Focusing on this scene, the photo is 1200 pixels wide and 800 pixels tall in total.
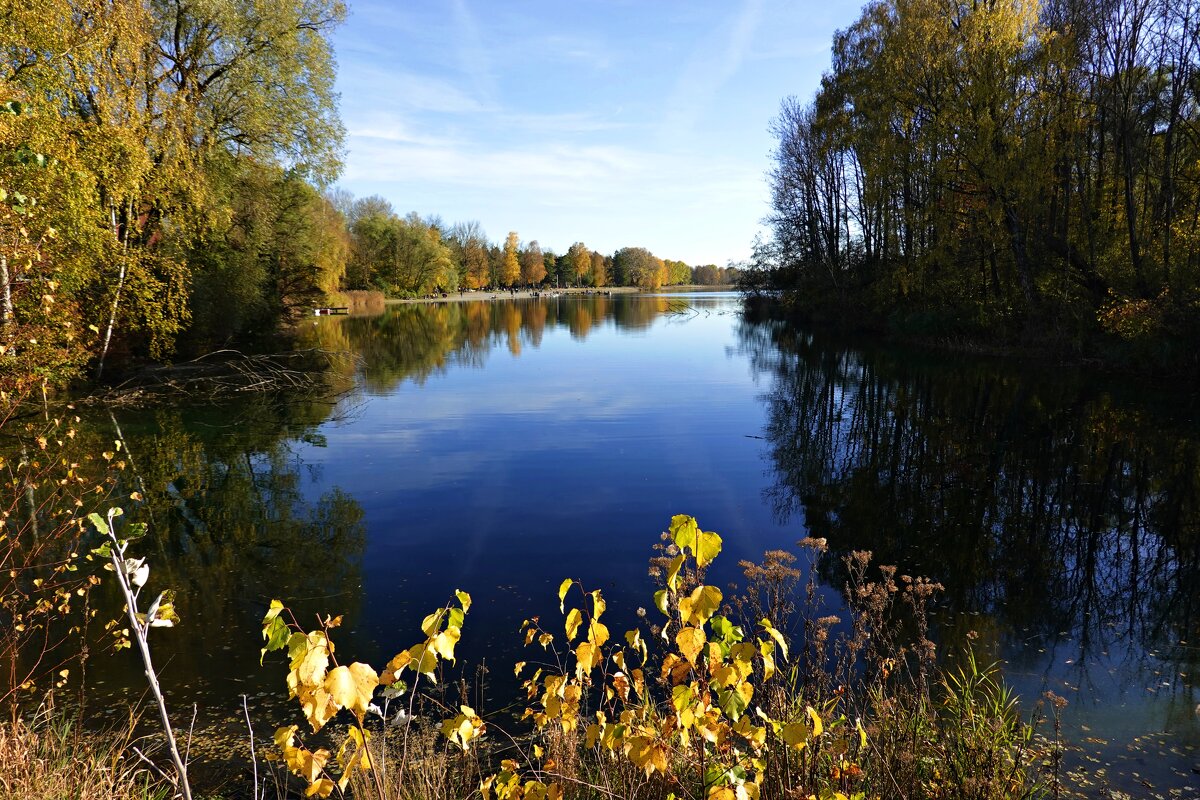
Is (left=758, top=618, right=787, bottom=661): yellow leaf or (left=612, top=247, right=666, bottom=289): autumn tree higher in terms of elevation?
(left=612, top=247, right=666, bottom=289): autumn tree

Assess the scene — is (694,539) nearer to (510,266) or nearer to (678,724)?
(678,724)

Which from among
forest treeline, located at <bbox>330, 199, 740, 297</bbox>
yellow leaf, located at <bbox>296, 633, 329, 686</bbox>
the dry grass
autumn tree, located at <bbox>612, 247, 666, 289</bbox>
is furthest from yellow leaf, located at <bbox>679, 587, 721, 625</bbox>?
autumn tree, located at <bbox>612, 247, 666, 289</bbox>

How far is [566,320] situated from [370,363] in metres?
29.7

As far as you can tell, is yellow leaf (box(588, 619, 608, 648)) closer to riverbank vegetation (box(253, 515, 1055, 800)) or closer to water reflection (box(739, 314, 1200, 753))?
riverbank vegetation (box(253, 515, 1055, 800))

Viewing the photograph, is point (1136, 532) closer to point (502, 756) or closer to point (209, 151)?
point (502, 756)

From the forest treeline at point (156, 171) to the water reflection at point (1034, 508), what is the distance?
977 cm

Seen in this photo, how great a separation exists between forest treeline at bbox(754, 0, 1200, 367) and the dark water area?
4231 millimetres


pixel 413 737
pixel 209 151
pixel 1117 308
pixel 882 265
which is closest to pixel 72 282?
pixel 209 151

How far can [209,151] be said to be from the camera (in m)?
20.4

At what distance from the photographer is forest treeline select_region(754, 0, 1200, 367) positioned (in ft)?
67.5

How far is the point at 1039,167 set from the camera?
23.1 metres

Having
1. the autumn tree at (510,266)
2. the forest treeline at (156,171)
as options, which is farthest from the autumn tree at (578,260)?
the forest treeline at (156,171)

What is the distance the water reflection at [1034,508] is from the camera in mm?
6148

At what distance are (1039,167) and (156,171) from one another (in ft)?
87.2
